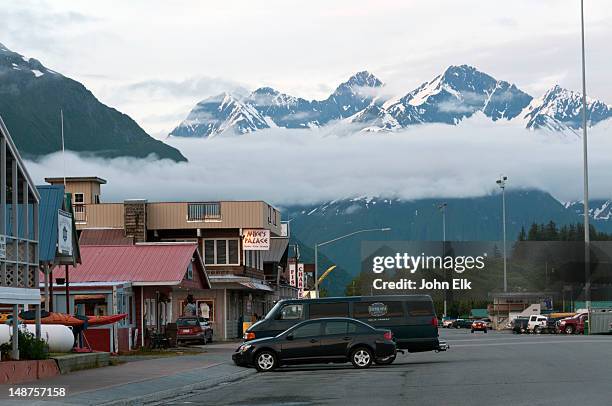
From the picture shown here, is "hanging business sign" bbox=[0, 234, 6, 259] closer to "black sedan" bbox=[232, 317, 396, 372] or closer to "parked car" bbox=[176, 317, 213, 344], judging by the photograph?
"black sedan" bbox=[232, 317, 396, 372]

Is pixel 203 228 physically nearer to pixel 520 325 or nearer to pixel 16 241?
pixel 520 325

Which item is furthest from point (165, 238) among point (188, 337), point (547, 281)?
point (547, 281)

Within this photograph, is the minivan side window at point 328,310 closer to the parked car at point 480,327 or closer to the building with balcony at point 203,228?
the building with balcony at point 203,228

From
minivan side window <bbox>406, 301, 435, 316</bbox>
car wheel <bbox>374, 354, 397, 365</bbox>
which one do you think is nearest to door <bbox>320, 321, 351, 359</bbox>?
car wheel <bbox>374, 354, 397, 365</bbox>

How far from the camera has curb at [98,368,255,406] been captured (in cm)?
2152

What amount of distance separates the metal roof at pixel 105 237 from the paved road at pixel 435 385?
41.9 meters

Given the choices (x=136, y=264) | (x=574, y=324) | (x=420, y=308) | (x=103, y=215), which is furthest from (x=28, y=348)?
(x=574, y=324)

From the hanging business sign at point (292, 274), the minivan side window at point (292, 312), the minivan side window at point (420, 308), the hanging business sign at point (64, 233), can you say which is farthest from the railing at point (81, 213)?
the minivan side window at point (420, 308)

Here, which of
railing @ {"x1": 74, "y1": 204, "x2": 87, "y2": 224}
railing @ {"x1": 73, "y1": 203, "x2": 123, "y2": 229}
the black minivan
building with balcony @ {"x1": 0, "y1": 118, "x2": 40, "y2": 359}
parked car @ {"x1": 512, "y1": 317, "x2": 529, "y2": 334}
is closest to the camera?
building with balcony @ {"x1": 0, "y1": 118, "x2": 40, "y2": 359}

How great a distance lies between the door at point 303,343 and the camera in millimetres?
31219

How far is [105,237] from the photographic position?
75.0m

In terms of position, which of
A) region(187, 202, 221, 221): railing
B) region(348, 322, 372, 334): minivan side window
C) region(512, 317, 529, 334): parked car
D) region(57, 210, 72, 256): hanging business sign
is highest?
region(187, 202, 221, 221): railing

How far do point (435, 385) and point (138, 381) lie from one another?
683 cm

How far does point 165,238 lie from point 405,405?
5661cm
